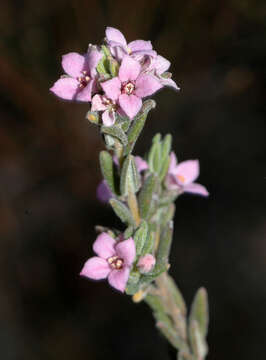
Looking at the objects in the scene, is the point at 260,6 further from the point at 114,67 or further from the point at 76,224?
the point at 114,67

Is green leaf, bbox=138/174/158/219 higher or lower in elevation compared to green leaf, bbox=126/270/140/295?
higher

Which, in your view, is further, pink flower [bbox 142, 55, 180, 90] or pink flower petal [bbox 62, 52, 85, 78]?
pink flower petal [bbox 62, 52, 85, 78]

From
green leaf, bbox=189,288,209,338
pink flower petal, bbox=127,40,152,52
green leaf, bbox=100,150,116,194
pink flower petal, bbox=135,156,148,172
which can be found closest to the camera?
pink flower petal, bbox=127,40,152,52

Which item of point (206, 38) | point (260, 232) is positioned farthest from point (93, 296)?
point (206, 38)

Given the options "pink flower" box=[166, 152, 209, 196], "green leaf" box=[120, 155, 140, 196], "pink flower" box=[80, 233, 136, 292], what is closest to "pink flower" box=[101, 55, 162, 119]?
"green leaf" box=[120, 155, 140, 196]

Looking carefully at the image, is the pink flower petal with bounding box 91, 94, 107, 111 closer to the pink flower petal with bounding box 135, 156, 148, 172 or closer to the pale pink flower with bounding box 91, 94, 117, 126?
the pale pink flower with bounding box 91, 94, 117, 126

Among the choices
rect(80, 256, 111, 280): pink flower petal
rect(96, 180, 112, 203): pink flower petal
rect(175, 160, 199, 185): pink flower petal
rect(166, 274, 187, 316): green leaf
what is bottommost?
rect(166, 274, 187, 316): green leaf

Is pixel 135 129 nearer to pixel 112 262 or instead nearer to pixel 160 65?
pixel 160 65

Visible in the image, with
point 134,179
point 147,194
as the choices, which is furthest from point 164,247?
point 134,179
